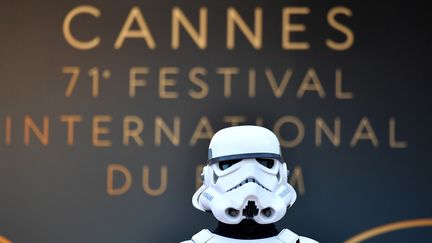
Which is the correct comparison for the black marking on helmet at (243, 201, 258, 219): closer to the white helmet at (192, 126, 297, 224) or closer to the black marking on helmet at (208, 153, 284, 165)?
the white helmet at (192, 126, 297, 224)

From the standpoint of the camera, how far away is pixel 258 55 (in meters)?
5.01

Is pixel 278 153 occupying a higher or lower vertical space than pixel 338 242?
higher

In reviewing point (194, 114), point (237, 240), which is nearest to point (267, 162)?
point (237, 240)

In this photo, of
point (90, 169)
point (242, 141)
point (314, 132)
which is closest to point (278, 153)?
point (242, 141)

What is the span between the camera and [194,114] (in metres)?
5.04

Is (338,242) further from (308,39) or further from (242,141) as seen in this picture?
(242,141)

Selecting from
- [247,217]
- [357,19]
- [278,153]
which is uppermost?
[357,19]

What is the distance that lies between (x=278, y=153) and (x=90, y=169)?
199 centimetres

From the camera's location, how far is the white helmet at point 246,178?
10.6ft

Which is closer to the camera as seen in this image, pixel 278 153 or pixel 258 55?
pixel 278 153

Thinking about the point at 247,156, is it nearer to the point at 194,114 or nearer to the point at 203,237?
the point at 203,237

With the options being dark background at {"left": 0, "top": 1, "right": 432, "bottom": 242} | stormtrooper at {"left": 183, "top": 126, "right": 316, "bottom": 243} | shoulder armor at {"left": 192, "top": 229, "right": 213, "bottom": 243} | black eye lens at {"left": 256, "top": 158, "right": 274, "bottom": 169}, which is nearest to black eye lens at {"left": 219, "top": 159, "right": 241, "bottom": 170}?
stormtrooper at {"left": 183, "top": 126, "right": 316, "bottom": 243}

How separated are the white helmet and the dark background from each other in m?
1.63

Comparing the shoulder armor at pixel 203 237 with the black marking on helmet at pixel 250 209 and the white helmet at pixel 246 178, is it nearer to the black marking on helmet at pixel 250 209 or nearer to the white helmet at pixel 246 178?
the white helmet at pixel 246 178
